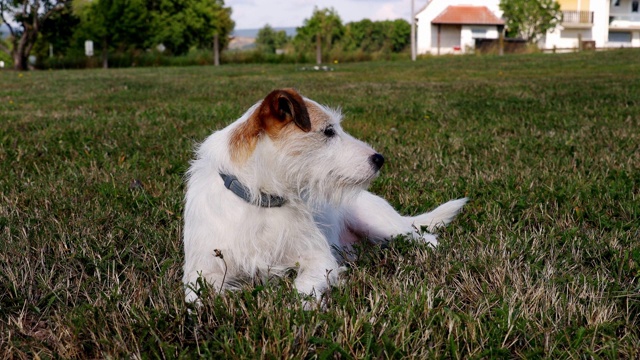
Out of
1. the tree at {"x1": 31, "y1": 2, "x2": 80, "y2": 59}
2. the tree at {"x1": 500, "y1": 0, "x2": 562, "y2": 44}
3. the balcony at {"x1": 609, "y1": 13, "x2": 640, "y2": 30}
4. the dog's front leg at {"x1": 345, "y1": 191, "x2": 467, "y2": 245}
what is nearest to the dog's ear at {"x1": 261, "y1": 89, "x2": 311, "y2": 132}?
the dog's front leg at {"x1": 345, "y1": 191, "x2": 467, "y2": 245}

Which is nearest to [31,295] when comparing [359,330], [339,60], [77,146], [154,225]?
[154,225]

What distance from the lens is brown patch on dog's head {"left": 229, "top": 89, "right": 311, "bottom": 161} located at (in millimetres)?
2834

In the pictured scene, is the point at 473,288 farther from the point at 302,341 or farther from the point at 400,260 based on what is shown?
the point at 302,341

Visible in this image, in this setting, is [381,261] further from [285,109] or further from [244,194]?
[285,109]

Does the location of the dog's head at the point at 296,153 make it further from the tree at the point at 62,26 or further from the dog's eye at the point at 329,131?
the tree at the point at 62,26

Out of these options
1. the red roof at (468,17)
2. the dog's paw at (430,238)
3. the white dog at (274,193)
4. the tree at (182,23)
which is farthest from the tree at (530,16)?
the white dog at (274,193)

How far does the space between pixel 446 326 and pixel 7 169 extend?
4473 millimetres

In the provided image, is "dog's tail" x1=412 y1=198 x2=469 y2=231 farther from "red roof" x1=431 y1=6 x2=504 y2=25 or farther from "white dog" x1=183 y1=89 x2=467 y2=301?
"red roof" x1=431 y1=6 x2=504 y2=25

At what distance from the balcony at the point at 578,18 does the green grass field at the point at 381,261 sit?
60.2m

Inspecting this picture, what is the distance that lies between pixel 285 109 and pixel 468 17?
201 ft

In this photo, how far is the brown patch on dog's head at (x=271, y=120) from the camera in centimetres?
283

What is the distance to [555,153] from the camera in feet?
19.9

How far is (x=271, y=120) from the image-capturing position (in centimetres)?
286

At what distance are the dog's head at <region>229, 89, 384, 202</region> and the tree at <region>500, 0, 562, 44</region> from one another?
2115 inches
